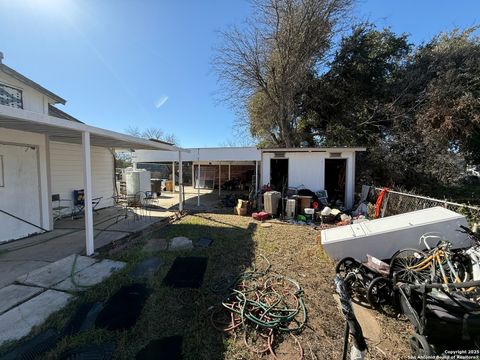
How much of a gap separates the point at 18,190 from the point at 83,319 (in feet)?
14.5

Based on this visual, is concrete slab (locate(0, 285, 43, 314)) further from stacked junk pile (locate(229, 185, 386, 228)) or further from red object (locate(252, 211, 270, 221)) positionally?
stacked junk pile (locate(229, 185, 386, 228))

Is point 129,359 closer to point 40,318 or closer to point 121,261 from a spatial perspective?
point 40,318

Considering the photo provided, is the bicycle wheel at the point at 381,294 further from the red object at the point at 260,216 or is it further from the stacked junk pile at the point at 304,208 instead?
the red object at the point at 260,216

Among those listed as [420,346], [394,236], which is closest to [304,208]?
[394,236]

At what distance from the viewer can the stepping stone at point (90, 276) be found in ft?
11.1

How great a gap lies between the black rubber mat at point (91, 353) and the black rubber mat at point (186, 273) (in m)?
1.26

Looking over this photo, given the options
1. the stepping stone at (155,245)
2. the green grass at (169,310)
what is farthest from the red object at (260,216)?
the stepping stone at (155,245)

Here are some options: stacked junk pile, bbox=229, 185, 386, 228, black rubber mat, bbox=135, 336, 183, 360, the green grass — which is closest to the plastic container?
stacked junk pile, bbox=229, 185, 386, 228

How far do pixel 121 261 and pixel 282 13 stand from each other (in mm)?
13506

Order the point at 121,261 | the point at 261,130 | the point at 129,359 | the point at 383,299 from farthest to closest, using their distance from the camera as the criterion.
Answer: the point at 261,130, the point at 121,261, the point at 383,299, the point at 129,359

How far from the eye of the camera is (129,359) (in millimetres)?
2127

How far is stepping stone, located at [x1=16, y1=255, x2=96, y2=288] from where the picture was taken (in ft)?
11.3

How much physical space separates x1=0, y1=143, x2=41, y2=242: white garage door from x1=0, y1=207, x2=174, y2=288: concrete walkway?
12.2 inches

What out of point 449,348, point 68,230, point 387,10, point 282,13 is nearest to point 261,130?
point 282,13
